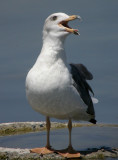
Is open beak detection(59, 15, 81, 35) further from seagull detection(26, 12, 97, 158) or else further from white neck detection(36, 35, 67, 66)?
white neck detection(36, 35, 67, 66)

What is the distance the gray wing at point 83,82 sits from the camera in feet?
43.8

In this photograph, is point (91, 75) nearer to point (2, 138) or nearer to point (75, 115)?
point (75, 115)

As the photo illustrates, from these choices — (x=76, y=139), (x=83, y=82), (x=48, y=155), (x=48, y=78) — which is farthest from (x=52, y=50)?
(x=76, y=139)

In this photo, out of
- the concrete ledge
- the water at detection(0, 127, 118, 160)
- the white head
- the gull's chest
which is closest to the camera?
the gull's chest

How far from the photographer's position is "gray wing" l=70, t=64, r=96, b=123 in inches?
526

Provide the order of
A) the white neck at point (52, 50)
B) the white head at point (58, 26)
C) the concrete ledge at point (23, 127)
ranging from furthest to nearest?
1. the concrete ledge at point (23, 127)
2. the white neck at point (52, 50)
3. the white head at point (58, 26)

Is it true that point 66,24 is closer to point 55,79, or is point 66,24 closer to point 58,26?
point 58,26

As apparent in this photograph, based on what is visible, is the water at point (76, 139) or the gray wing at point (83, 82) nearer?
the gray wing at point (83, 82)

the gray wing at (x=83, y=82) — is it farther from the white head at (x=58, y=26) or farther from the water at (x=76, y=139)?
the water at (x=76, y=139)

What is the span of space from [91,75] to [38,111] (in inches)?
95.3

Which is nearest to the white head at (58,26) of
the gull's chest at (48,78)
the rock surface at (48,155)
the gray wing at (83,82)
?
the gull's chest at (48,78)

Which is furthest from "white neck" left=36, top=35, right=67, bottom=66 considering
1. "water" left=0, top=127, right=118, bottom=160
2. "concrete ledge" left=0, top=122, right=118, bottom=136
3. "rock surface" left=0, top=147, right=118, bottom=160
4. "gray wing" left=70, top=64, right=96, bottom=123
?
"concrete ledge" left=0, top=122, right=118, bottom=136

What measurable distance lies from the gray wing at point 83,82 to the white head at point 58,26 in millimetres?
1270

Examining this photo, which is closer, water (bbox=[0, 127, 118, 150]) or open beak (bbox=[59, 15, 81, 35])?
open beak (bbox=[59, 15, 81, 35])
